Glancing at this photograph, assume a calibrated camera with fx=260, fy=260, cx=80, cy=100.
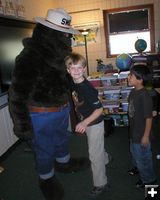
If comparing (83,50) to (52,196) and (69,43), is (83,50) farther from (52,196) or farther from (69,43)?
(52,196)

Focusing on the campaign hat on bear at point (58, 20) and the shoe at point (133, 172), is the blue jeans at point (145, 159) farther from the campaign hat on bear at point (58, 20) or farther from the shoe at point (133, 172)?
the campaign hat on bear at point (58, 20)

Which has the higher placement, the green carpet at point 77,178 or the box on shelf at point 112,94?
the box on shelf at point 112,94

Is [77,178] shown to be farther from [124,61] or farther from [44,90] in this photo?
[124,61]

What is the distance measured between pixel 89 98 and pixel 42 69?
0.41m

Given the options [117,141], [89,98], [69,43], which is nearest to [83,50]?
[117,141]

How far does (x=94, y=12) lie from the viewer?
15.4ft

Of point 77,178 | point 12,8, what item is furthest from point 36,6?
point 77,178

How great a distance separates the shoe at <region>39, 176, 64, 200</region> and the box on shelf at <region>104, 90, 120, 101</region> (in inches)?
63.4

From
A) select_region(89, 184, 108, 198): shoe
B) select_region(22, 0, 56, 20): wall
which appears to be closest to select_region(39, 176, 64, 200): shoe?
select_region(89, 184, 108, 198): shoe

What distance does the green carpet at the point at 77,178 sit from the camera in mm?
2117

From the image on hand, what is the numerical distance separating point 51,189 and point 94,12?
3509 mm

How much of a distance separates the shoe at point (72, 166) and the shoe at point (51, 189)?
33cm

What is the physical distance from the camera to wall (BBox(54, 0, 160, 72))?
181 inches

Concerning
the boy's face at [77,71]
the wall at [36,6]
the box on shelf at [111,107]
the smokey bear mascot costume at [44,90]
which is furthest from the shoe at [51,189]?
the wall at [36,6]
